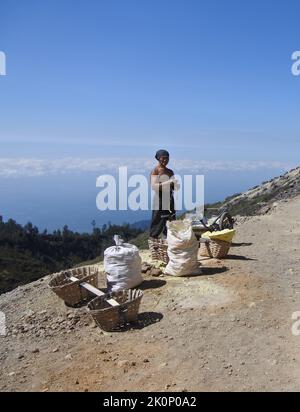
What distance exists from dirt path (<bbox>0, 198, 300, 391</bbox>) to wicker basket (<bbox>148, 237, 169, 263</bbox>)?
884mm

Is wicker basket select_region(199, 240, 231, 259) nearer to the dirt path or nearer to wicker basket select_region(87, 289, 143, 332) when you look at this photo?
the dirt path

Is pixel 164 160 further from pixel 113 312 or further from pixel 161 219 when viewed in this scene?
pixel 113 312

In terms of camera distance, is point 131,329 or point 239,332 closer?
point 239,332

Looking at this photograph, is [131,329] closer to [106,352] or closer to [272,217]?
[106,352]

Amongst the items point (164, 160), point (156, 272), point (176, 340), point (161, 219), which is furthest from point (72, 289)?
point (164, 160)

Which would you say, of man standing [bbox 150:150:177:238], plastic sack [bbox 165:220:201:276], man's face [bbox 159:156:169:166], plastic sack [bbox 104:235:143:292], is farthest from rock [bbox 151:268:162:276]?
man's face [bbox 159:156:169:166]

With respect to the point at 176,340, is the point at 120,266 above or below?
above

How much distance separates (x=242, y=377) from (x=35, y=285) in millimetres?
5975

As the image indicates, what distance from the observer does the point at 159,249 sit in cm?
1010

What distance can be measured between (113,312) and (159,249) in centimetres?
326

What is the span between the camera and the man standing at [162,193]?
999 cm

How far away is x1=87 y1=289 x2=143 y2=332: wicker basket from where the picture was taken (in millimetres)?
6965

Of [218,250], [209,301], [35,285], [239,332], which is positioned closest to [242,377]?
[239,332]
